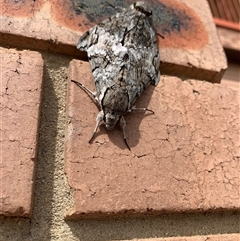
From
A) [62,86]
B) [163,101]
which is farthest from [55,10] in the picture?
[163,101]

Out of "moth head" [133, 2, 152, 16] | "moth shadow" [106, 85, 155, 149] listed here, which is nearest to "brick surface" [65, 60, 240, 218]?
"moth shadow" [106, 85, 155, 149]

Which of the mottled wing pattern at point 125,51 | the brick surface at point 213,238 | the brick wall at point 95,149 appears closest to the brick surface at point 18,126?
the brick wall at point 95,149

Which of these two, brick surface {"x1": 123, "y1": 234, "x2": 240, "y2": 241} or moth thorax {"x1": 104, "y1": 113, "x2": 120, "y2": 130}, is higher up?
moth thorax {"x1": 104, "y1": 113, "x2": 120, "y2": 130}

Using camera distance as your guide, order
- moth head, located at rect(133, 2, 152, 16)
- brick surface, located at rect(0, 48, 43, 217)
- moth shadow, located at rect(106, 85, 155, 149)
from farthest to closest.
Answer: moth head, located at rect(133, 2, 152, 16) → moth shadow, located at rect(106, 85, 155, 149) → brick surface, located at rect(0, 48, 43, 217)

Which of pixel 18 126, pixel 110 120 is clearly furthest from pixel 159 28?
pixel 18 126

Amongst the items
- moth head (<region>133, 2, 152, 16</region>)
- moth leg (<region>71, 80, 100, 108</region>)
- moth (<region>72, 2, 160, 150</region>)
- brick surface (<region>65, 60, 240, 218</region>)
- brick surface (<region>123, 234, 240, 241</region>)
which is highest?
moth head (<region>133, 2, 152, 16</region>)

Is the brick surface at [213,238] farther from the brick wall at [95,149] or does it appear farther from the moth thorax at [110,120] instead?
the moth thorax at [110,120]

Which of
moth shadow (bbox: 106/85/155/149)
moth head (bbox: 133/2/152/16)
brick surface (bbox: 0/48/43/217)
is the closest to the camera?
brick surface (bbox: 0/48/43/217)

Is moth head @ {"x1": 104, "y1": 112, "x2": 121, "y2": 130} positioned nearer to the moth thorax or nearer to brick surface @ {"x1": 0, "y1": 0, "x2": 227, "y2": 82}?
the moth thorax
